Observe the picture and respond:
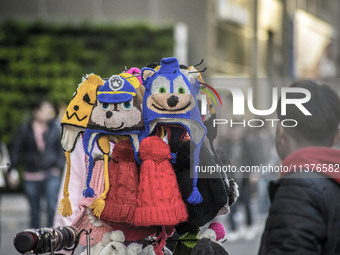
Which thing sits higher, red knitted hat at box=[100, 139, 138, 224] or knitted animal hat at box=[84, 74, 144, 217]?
knitted animal hat at box=[84, 74, 144, 217]

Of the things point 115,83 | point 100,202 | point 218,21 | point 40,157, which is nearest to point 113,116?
point 115,83

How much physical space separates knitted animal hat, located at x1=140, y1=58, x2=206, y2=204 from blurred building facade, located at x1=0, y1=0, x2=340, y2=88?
12.5 metres

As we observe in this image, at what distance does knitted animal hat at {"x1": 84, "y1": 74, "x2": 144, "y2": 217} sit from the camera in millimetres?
3107

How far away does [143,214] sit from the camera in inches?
117

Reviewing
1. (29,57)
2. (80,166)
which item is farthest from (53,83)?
(80,166)

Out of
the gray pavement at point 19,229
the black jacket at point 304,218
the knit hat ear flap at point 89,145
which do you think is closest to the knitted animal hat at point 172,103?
the knit hat ear flap at point 89,145

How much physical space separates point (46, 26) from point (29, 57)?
0.91 m

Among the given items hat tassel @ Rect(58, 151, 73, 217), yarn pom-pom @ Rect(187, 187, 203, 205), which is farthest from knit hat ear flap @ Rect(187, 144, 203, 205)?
hat tassel @ Rect(58, 151, 73, 217)

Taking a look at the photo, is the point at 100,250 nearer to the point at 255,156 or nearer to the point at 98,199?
the point at 98,199

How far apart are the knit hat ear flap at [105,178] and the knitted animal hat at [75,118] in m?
0.12

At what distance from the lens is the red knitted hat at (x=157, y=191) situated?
296 centimetres

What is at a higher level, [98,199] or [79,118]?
[79,118]

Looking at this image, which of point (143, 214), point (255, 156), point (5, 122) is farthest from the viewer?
point (5, 122)

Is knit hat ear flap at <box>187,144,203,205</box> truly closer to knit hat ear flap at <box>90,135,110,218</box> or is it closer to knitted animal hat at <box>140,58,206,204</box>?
knitted animal hat at <box>140,58,206,204</box>
